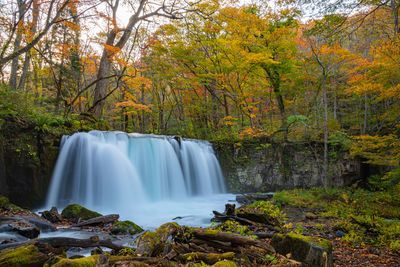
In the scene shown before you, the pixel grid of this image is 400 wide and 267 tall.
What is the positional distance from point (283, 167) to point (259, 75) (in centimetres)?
530

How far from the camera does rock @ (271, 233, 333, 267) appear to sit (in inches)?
101

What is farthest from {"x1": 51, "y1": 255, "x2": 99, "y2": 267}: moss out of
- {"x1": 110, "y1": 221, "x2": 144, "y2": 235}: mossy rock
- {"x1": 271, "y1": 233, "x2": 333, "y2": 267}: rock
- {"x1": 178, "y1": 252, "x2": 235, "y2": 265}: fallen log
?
{"x1": 110, "y1": 221, "x2": 144, "y2": 235}: mossy rock

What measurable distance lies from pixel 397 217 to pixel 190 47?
37.6ft

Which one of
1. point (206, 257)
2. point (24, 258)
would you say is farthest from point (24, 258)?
point (206, 257)

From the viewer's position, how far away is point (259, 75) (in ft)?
40.1

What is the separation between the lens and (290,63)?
1184cm

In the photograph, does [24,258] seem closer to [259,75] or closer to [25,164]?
[25,164]

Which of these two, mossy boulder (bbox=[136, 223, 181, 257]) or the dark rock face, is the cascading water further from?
mossy boulder (bbox=[136, 223, 181, 257])

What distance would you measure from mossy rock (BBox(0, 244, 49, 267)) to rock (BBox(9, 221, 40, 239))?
7.15 ft

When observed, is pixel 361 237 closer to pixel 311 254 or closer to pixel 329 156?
pixel 311 254

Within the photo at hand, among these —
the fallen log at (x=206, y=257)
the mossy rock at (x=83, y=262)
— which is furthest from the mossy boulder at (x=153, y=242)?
the mossy rock at (x=83, y=262)

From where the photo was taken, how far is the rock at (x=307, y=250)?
2.57m

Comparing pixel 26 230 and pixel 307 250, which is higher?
pixel 307 250

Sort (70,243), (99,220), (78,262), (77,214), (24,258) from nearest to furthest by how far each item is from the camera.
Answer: (78,262), (24,258), (70,243), (99,220), (77,214)
